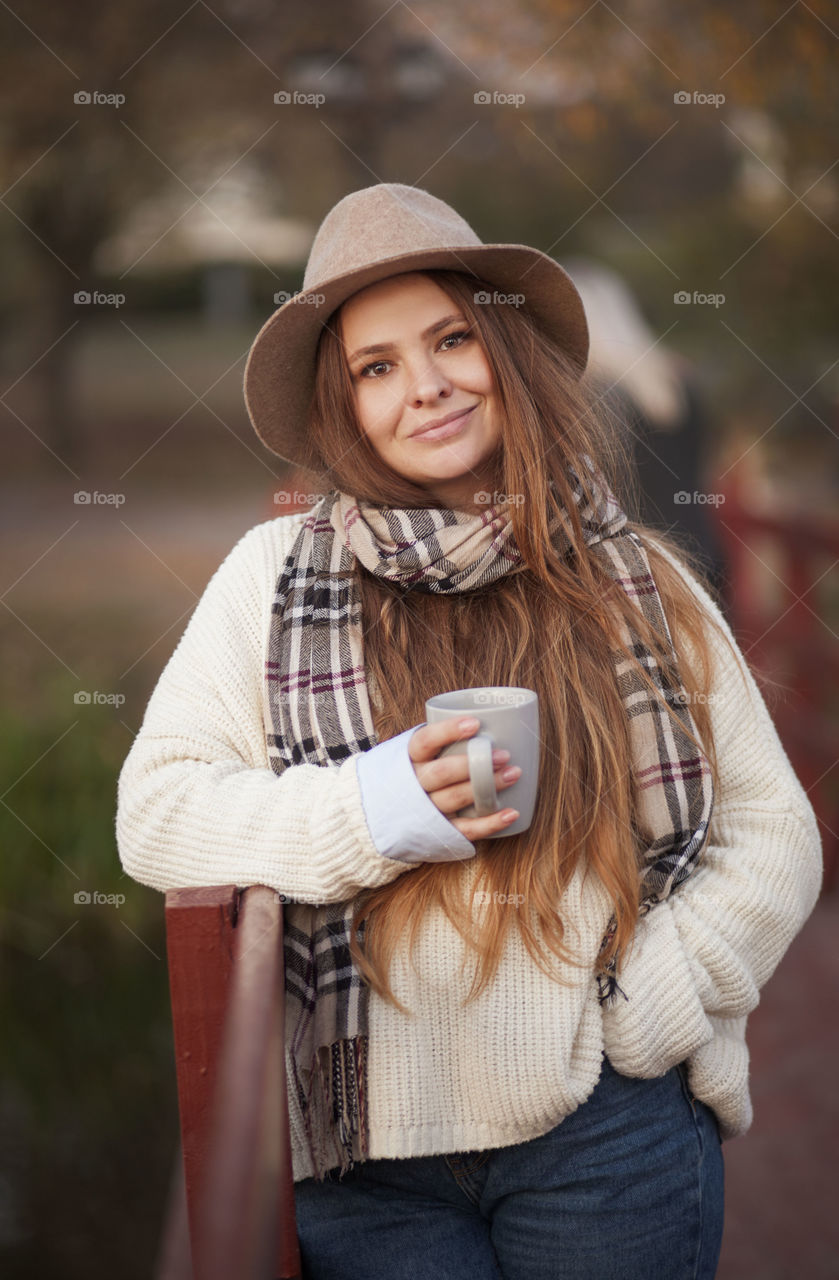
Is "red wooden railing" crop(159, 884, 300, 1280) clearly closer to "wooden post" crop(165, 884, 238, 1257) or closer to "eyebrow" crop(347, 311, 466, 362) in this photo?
→ "wooden post" crop(165, 884, 238, 1257)

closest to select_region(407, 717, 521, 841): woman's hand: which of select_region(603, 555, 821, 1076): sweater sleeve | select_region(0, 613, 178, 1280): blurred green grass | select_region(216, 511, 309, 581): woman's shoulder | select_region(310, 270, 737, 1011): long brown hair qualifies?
select_region(310, 270, 737, 1011): long brown hair

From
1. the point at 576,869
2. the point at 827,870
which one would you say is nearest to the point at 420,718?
the point at 576,869

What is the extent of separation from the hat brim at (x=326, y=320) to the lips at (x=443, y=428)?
0.63ft

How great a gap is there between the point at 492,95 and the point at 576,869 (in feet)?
12.9

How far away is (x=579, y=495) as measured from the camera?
1.51 m

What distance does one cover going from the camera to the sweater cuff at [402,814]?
1196mm

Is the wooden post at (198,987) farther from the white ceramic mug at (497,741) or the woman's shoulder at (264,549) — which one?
the woman's shoulder at (264,549)

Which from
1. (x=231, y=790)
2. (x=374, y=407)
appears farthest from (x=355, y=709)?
(x=374, y=407)

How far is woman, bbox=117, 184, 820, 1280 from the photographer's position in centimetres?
131

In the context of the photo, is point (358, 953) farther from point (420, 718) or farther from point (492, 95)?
point (492, 95)

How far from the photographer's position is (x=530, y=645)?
1444mm

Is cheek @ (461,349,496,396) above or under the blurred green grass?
above

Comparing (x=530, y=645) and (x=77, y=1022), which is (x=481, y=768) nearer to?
(x=530, y=645)

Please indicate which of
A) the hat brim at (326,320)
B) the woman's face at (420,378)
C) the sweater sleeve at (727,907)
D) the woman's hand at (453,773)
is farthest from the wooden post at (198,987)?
the hat brim at (326,320)
